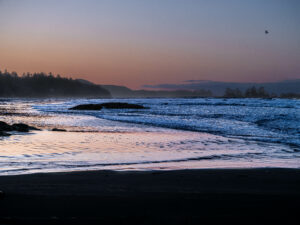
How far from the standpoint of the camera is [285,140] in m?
11.4

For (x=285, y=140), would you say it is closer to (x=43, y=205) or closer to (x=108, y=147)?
(x=108, y=147)

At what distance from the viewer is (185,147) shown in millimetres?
9781

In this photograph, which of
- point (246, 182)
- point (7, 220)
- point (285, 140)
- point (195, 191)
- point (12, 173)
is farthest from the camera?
point (285, 140)

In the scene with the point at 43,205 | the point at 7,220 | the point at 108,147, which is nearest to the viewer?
the point at 7,220

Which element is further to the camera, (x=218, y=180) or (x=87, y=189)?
(x=218, y=180)

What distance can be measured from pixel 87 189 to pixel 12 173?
204cm

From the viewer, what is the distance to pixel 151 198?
13.8 feet

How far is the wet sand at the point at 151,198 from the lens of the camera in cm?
342

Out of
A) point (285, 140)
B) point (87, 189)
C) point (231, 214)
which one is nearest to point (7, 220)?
point (87, 189)

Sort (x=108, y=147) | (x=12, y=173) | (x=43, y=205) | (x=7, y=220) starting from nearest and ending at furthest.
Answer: (x=7, y=220), (x=43, y=205), (x=12, y=173), (x=108, y=147)

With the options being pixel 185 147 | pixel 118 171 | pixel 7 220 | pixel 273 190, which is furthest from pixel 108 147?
pixel 7 220

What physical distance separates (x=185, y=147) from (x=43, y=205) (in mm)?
6386

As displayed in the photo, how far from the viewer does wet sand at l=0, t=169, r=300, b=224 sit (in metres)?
3.42

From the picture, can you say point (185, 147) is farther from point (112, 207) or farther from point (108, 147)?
point (112, 207)
